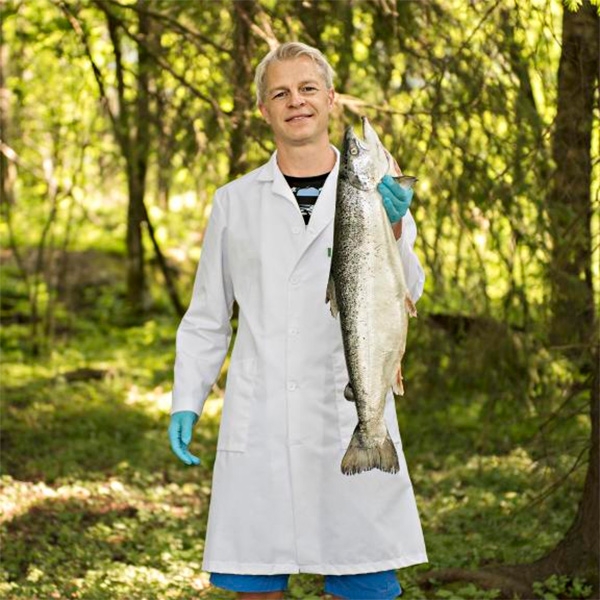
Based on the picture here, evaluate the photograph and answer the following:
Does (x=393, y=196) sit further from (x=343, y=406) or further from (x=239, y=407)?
(x=239, y=407)

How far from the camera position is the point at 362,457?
9.96ft

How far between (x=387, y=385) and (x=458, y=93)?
3.46 m

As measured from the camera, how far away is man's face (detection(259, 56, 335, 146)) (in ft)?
10.9

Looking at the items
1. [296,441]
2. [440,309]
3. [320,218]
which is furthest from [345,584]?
[440,309]

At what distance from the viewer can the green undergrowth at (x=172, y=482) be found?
5487mm

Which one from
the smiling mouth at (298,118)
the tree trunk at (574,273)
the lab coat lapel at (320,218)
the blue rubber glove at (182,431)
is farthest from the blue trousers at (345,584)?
the tree trunk at (574,273)

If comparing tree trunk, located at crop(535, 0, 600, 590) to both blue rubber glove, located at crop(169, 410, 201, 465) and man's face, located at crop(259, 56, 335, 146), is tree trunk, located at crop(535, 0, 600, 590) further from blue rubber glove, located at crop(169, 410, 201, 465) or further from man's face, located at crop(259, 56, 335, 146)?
blue rubber glove, located at crop(169, 410, 201, 465)

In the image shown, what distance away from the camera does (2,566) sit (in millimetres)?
5598

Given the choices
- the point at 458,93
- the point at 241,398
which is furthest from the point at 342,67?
the point at 241,398

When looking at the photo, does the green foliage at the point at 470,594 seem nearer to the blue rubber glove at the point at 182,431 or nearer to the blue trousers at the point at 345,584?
the blue trousers at the point at 345,584

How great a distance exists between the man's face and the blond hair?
2cm

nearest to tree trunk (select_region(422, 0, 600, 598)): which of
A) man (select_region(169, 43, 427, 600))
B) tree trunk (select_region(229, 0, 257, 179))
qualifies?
tree trunk (select_region(229, 0, 257, 179))

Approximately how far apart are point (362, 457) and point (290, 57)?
4.01ft

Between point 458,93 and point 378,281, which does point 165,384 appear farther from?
point 378,281
